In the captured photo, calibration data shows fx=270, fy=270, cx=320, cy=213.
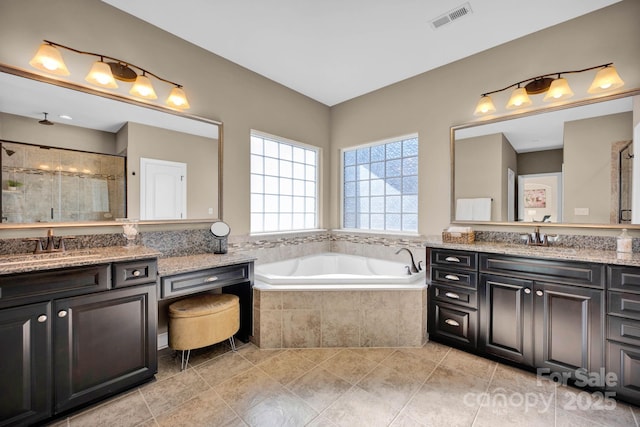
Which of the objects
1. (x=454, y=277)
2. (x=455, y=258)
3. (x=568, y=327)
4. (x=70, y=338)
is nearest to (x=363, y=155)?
(x=455, y=258)

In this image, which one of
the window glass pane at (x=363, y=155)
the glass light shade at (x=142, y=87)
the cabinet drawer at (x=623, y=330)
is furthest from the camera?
the window glass pane at (x=363, y=155)

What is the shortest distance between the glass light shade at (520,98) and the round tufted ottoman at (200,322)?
305cm

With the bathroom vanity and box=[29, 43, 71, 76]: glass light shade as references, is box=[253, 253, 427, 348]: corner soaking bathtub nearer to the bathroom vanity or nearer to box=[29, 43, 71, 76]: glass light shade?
the bathroom vanity

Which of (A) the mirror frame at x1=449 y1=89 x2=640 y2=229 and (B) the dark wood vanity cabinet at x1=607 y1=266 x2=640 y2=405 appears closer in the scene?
(B) the dark wood vanity cabinet at x1=607 y1=266 x2=640 y2=405

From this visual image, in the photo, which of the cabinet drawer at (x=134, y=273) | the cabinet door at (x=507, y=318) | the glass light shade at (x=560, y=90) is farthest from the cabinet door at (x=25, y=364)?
the glass light shade at (x=560, y=90)

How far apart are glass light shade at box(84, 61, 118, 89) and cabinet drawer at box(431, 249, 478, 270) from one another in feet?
9.96

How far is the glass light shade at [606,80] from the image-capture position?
2.02 metres

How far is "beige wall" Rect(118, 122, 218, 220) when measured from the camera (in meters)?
2.22

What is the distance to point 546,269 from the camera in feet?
6.54

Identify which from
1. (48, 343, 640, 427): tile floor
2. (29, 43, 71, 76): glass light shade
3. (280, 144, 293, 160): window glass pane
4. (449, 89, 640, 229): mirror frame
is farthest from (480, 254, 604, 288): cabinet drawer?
(29, 43, 71, 76): glass light shade

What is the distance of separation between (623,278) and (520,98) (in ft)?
5.23

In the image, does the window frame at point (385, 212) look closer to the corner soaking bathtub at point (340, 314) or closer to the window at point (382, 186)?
the window at point (382, 186)

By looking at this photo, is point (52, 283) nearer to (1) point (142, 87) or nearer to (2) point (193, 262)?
(2) point (193, 262)

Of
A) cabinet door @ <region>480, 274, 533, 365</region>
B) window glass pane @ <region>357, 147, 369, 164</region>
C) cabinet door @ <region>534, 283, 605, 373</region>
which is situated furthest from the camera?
window glass pane @ <region>357, 147, 369, 164</region>
